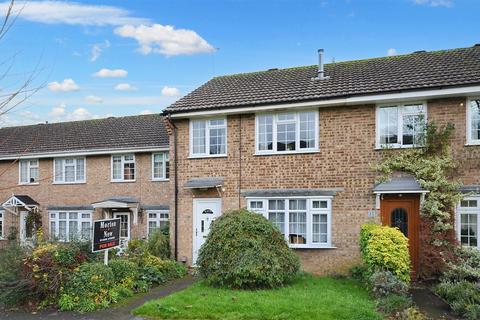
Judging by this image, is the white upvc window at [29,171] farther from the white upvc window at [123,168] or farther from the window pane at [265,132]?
the window pane at [265,132]

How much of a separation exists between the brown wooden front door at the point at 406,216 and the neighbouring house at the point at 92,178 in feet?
32.4

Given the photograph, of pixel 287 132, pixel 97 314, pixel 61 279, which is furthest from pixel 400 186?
pixel 61 279

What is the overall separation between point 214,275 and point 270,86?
26.3 ft

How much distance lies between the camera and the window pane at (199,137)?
56.7 ft

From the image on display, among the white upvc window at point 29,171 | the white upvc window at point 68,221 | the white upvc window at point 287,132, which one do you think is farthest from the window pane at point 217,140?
the white upvc window at point 29,171

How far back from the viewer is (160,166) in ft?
72.3

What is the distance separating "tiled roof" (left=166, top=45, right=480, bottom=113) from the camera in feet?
47.2

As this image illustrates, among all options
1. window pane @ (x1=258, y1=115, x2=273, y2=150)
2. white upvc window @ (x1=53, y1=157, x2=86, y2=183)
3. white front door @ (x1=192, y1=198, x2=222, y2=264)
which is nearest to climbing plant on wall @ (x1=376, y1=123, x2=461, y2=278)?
window pane @ (x1=258, y1=115, x2=273, y2=150)

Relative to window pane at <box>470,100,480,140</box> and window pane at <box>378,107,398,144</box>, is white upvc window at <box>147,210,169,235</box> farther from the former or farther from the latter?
window pane at <box>470,100,480,140</box>

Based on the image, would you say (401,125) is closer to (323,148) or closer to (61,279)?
(323,148)

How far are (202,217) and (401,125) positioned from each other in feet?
25.5

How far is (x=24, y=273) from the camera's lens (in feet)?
39.7

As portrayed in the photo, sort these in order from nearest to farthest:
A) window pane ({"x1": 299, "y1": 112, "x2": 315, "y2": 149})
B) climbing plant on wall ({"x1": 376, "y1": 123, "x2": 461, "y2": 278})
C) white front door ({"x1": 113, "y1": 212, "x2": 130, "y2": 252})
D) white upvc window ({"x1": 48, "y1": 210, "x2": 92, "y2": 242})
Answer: climbing plant on wall ({"x1": 376, "y1": 123, "x2": 461, "y2": 278}), window pane ({"x1": 299, "y1": 112, "x2": 315, "y2": 149}), white front door ({"x1": 113, "y1": 212, "x2": 130, "y2": 252}), white upvc window ({"x1": 48, "y1": 210, "x2": 92, "y2": 242})

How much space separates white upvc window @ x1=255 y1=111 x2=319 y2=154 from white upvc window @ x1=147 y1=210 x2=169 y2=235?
24.0 feet
